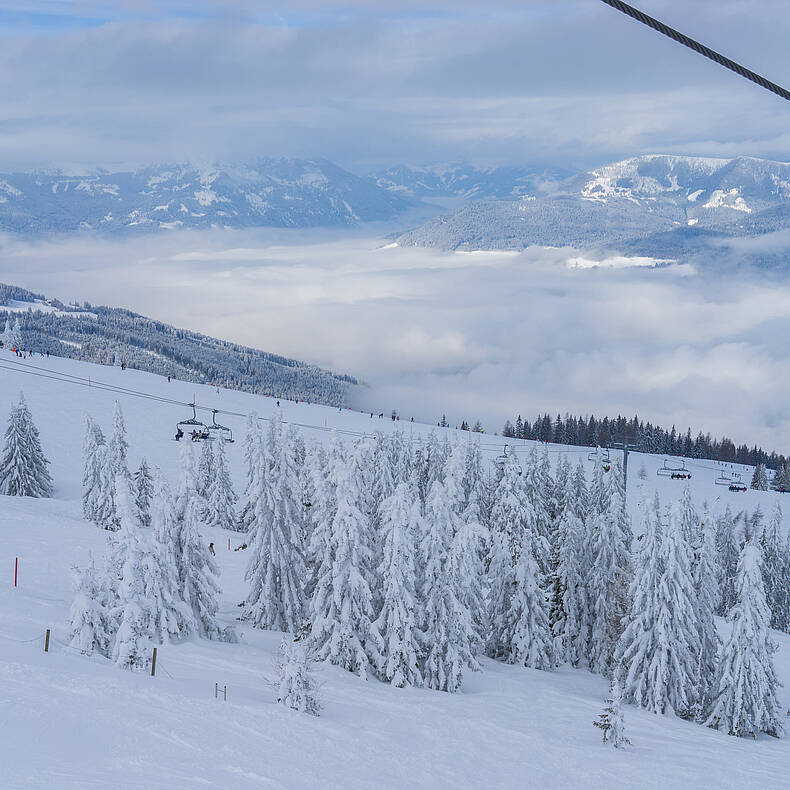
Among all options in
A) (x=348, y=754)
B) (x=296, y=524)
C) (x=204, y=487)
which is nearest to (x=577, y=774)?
(x=348, y=754)

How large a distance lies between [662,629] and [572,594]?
32.5 ft

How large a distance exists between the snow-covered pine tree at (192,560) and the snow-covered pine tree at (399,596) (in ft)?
24.0

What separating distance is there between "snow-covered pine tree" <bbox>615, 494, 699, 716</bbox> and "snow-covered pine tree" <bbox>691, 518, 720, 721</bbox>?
1.21m

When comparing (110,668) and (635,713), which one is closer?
(110,668)

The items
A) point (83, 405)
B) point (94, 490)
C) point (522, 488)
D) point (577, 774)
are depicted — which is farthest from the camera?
point (83, 405)

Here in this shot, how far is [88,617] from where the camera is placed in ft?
76.3

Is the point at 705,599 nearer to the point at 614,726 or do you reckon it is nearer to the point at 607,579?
the point at 607,579

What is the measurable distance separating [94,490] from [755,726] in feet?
161

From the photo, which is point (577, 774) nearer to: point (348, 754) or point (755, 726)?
point (348, 754)

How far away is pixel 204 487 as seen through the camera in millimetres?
72812

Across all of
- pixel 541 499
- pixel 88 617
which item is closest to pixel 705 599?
pixel 541 499

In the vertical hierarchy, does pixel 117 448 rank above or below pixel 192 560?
above

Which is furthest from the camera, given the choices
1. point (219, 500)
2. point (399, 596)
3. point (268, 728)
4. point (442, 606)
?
point (219, 500)

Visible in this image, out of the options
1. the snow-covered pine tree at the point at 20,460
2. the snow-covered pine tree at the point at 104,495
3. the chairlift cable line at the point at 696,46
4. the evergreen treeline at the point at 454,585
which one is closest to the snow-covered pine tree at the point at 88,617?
the evergreen treeline at the point at 454,585
